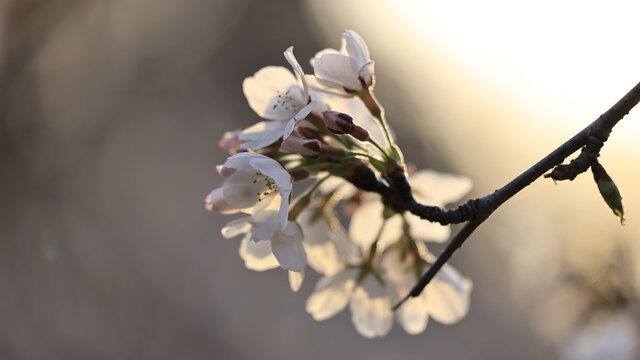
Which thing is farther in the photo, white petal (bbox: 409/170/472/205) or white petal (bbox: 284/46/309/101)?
white petal (bbox: 409/170/472/205)

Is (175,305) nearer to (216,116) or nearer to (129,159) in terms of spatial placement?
(129,159)

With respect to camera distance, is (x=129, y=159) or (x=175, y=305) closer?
(x=175, y=305)

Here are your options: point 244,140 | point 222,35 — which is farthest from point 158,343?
point 244,140

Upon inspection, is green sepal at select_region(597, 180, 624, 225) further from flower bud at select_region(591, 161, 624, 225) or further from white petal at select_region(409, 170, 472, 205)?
white petal at select_region(409, 170, 472, 205)

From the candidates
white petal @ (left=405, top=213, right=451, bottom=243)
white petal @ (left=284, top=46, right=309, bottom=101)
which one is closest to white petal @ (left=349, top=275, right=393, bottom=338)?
white petal @ (left=405, top=213, right=451, bottom=243)

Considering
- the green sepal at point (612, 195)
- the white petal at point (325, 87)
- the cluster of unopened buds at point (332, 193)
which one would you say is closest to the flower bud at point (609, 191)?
the green sepal at point (612, 195)

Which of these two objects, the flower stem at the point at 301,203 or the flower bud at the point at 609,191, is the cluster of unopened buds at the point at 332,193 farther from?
the flower bud at the point at 609,191

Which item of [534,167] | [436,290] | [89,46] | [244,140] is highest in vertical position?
[89,46]
